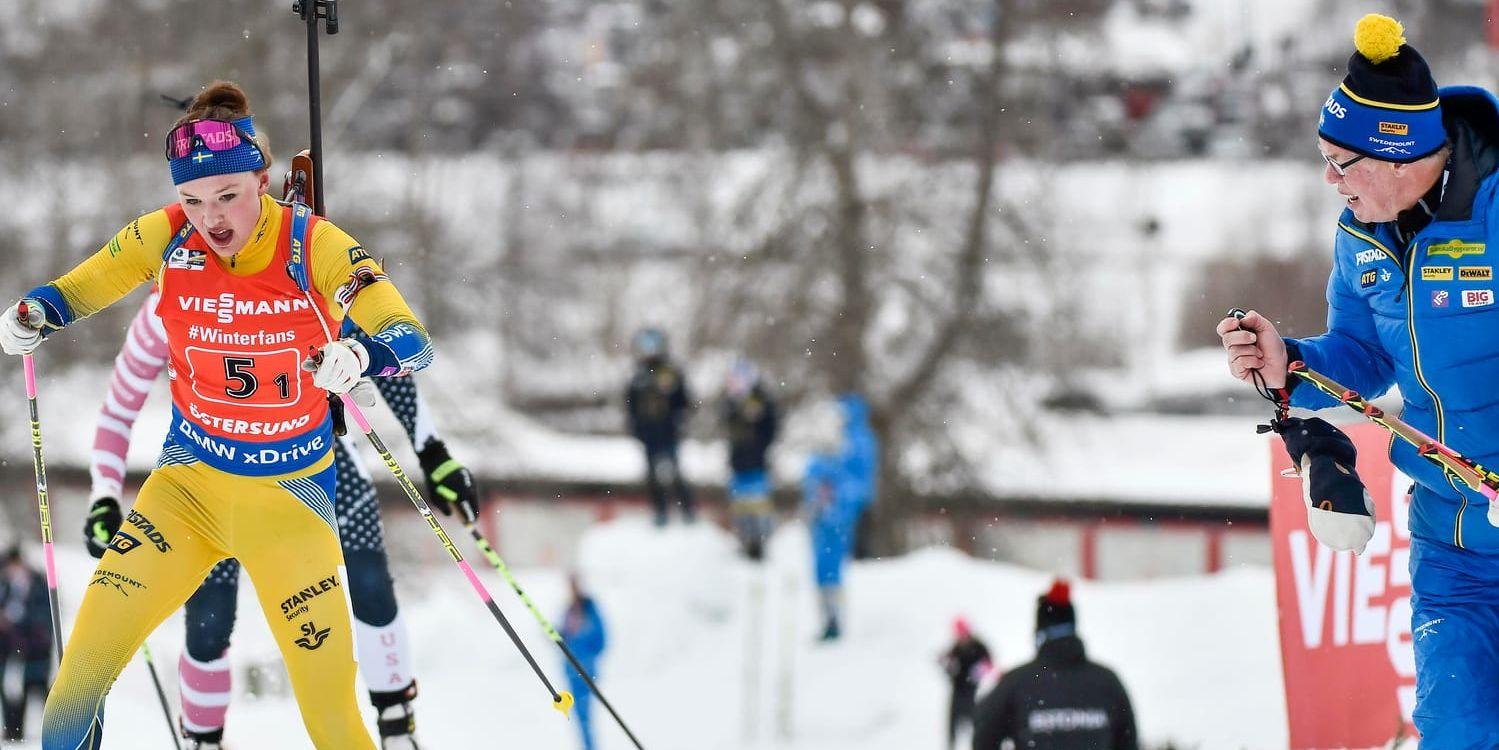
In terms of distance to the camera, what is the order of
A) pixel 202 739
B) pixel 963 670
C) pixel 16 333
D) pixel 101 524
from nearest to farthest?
1. pixel 16 333
2. pixel 101 524
3. pixel 202 739
4. pixel 963 670

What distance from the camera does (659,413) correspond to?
42.7 feet

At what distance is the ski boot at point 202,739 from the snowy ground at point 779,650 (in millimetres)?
2749

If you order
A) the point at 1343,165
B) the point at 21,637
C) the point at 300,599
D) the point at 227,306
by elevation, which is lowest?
the point at 21,637

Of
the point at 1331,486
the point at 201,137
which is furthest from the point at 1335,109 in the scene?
the point at 201,137

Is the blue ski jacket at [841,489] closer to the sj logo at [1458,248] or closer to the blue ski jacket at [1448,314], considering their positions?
the blue ski jacket at [1448,314]

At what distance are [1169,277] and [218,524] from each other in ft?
66.1

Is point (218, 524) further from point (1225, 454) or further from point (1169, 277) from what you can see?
point (1169, 277)

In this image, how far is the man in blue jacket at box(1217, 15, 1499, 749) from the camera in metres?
3.36

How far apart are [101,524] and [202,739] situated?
2.56 ft

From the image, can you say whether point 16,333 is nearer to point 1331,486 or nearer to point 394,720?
point 394,720

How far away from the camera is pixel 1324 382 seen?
11.6ft

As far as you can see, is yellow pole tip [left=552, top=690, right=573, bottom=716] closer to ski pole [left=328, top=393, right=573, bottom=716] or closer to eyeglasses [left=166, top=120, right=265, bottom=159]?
ski pole [left=328, top=393, right=573, bottom=716]

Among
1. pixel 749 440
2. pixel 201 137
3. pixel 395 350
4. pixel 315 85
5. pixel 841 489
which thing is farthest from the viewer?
pixel 749 440

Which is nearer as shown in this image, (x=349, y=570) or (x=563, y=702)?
(x=563, y=702)
